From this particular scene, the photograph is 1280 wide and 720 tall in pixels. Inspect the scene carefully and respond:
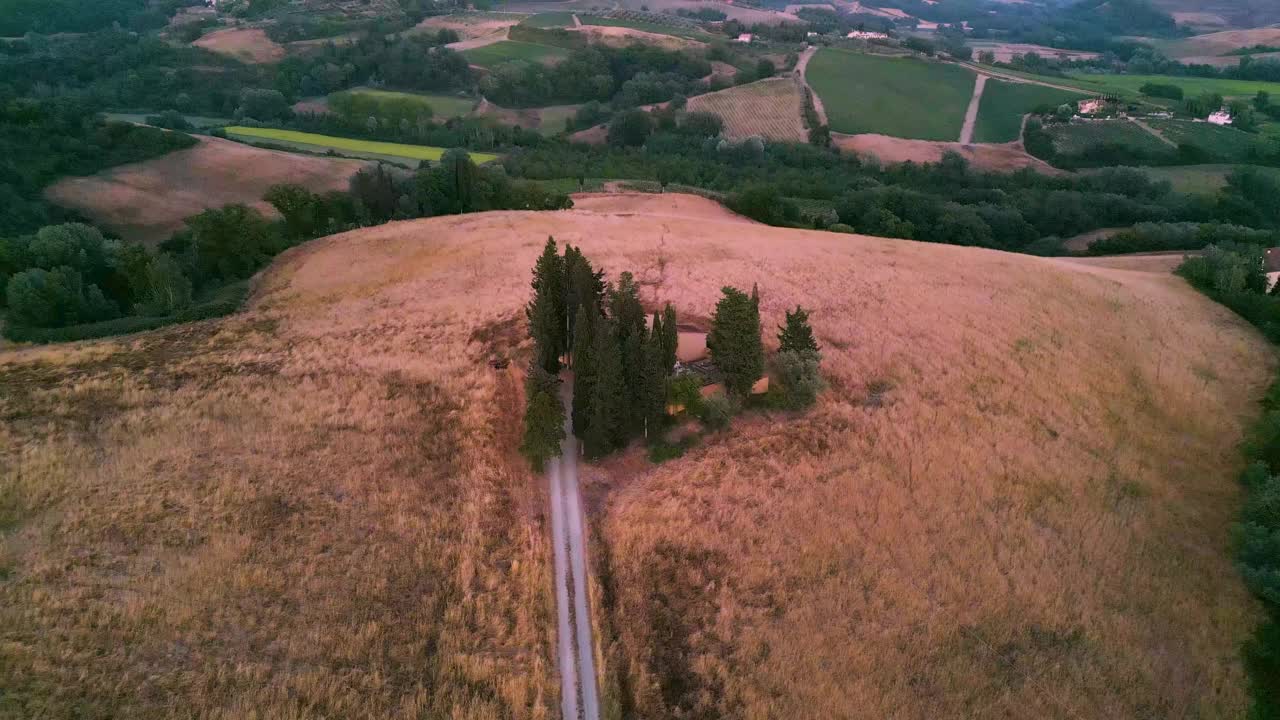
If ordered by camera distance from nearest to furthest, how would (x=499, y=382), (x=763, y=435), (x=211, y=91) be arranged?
(x=763, y=435)
(x=499, y=382)
(x=211, y=91)

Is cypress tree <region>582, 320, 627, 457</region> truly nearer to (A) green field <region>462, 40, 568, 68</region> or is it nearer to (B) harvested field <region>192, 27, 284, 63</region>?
(A) green field <region>462, 40, 568, 68</region>

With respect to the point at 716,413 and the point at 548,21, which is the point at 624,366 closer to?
the point at 716,413

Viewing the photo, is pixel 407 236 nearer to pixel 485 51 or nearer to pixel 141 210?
pixel 141 210

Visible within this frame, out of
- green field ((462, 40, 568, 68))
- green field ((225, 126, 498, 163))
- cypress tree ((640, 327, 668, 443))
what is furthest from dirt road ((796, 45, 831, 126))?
cypress tree ((640, 327, 668, 443))

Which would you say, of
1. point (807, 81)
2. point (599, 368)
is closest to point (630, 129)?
point (807, 81)

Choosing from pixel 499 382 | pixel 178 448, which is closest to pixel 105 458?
pixel 178 448

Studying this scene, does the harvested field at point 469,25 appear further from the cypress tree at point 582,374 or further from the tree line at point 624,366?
the cypress tree at point 582,374
